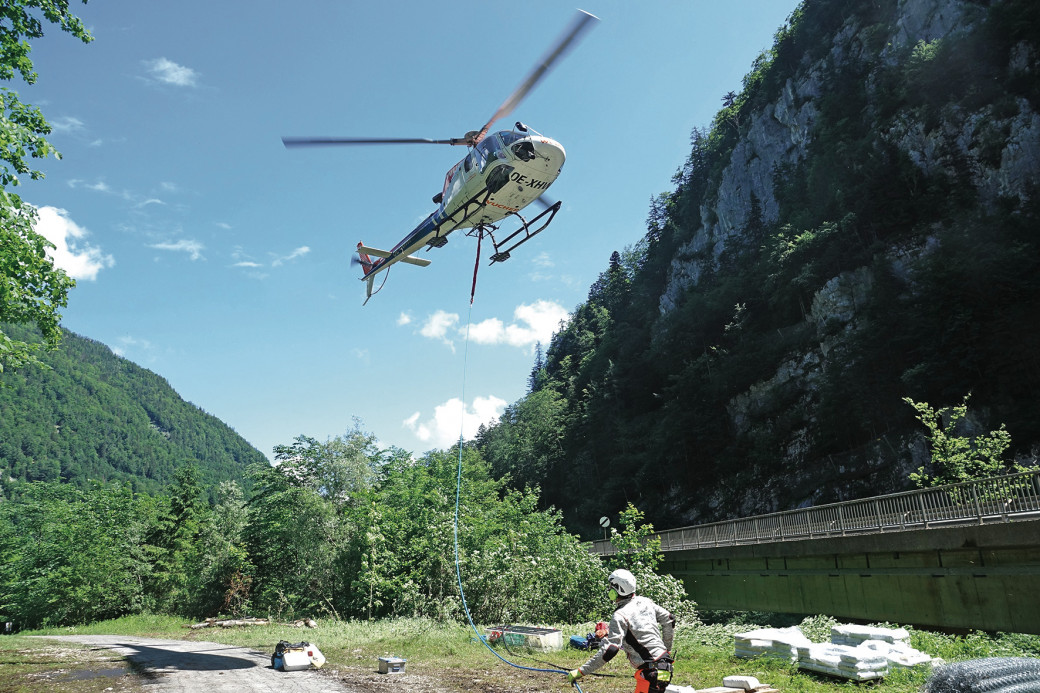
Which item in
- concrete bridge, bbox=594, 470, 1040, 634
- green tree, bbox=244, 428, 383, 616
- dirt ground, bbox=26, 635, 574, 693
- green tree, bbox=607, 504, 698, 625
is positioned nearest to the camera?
dirt ground, bbox=26, 635, 574, 693

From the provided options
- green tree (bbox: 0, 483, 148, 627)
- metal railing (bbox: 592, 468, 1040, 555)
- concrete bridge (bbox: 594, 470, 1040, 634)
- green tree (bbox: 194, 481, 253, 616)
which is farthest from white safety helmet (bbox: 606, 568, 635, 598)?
green tree (bbox: 0, 483, 148, 627)

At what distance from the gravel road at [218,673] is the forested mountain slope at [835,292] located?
34.3 metres

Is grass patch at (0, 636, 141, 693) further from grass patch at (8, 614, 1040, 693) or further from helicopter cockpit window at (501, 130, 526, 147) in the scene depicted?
helicopter cockpit window at (501, 130, 526, 147)

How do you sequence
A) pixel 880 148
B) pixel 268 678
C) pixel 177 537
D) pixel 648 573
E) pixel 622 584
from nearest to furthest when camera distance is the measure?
pixel 622 584 → pixel 268 678 → pixel 648 573 → pixel 177 537 → pixel 880 148

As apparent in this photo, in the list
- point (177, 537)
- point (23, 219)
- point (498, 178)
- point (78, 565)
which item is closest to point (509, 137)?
point (498, 178)

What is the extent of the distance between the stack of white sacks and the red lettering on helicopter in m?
9.95

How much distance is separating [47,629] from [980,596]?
43648 mm

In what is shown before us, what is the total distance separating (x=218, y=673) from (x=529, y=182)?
12.0 metres

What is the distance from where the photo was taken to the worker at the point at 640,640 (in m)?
5.08

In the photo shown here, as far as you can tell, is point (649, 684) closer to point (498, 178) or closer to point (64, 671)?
point (498, 178)

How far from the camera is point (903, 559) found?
1514cm

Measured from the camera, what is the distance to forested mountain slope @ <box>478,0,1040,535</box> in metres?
35.9

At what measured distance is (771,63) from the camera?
246 ft

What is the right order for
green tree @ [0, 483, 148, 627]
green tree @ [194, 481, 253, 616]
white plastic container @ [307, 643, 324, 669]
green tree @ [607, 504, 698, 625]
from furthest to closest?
green tree @ [0, 483, 148, 627], green tree @ [194, 481, 253, 616], green tree @ [607, 504, 698, 625], white plastic container @ [307, 643, 324, 669]
